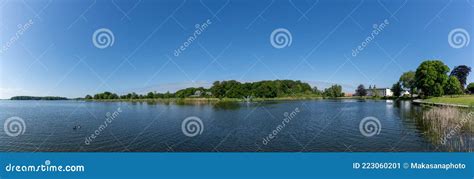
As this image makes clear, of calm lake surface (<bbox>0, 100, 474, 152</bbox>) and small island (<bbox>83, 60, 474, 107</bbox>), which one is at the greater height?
small island (<bbox>83, 60, 474, 107</bbox>)

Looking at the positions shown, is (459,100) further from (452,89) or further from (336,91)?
(336,91)

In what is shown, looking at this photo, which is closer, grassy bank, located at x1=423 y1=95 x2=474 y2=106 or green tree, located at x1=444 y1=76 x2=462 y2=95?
grassy bank, located at x1=423 y1=95 x2=474 y2=106

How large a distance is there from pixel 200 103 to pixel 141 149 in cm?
1422

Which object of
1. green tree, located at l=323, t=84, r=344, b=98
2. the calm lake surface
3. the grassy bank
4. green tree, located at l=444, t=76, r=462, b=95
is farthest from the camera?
green tree, located at l=444, t=76, r=462, b=95

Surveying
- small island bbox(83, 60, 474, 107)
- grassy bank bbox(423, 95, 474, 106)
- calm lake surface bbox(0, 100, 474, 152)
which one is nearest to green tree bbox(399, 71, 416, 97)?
small island bbox(83, 60, 474, 107)

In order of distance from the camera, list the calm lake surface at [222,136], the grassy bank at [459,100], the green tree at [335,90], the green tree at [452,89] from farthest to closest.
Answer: the green tree at [452,89] → the grassy bank at [459,100] → the green tree at [335,90] → the calm lake surface at [222,136]

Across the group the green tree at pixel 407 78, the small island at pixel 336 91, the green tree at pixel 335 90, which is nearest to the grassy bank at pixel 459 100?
the small island at pixel 336 91

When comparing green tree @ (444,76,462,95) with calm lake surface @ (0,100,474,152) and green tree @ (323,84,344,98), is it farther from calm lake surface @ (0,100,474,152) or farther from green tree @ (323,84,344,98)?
calm lake surface @ (0,100,474,152)

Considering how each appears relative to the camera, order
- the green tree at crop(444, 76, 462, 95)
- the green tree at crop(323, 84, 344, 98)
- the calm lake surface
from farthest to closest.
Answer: the green tree at crop(444, 76, 462, 95), the green tree at crop(323, 84, 344, 98), the calm lake surface

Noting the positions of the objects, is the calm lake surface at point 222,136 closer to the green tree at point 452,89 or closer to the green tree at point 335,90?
the green tree at point 335,90

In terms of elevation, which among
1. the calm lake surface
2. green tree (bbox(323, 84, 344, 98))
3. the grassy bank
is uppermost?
green tree (bbox(323, 84, 344, 98))

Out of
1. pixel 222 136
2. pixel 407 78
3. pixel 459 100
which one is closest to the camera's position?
pixel 222 136

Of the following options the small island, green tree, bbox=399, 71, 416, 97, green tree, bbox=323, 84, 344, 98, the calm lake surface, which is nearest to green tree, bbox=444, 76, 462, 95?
the small island

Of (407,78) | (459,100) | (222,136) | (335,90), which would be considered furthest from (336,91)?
(222,136)
